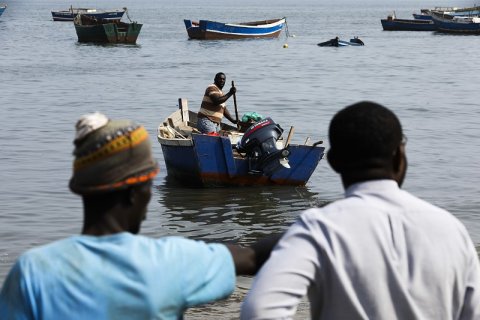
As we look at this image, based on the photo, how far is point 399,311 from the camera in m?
2.59

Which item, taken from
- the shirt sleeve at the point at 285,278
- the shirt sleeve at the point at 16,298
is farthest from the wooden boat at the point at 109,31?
the shirt sleeve at the point at 16,298

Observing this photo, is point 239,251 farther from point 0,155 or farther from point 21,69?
point 21,69

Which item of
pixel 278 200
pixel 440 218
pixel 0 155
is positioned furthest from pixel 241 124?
pixel 440 218

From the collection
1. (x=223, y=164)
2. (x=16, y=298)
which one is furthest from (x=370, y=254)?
(x=223, y=164)

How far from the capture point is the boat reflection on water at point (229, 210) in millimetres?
13500

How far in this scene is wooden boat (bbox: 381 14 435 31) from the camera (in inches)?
2830

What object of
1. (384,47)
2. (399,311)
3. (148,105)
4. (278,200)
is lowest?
(384,47)

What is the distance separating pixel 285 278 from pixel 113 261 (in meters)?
0.44

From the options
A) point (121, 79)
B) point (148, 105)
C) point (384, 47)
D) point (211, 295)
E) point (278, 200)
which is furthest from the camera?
point (384, 47)

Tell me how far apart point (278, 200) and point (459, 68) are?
104ft

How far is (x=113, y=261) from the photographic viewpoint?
232cm

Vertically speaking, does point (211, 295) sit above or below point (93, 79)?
above

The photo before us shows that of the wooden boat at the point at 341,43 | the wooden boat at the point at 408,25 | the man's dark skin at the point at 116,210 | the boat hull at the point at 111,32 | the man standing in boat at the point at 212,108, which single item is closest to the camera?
the man's dark skin at the point at 116,210

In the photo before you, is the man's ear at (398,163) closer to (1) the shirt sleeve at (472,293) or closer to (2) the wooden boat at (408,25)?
(1) the shirt sleeve at (472,293)
